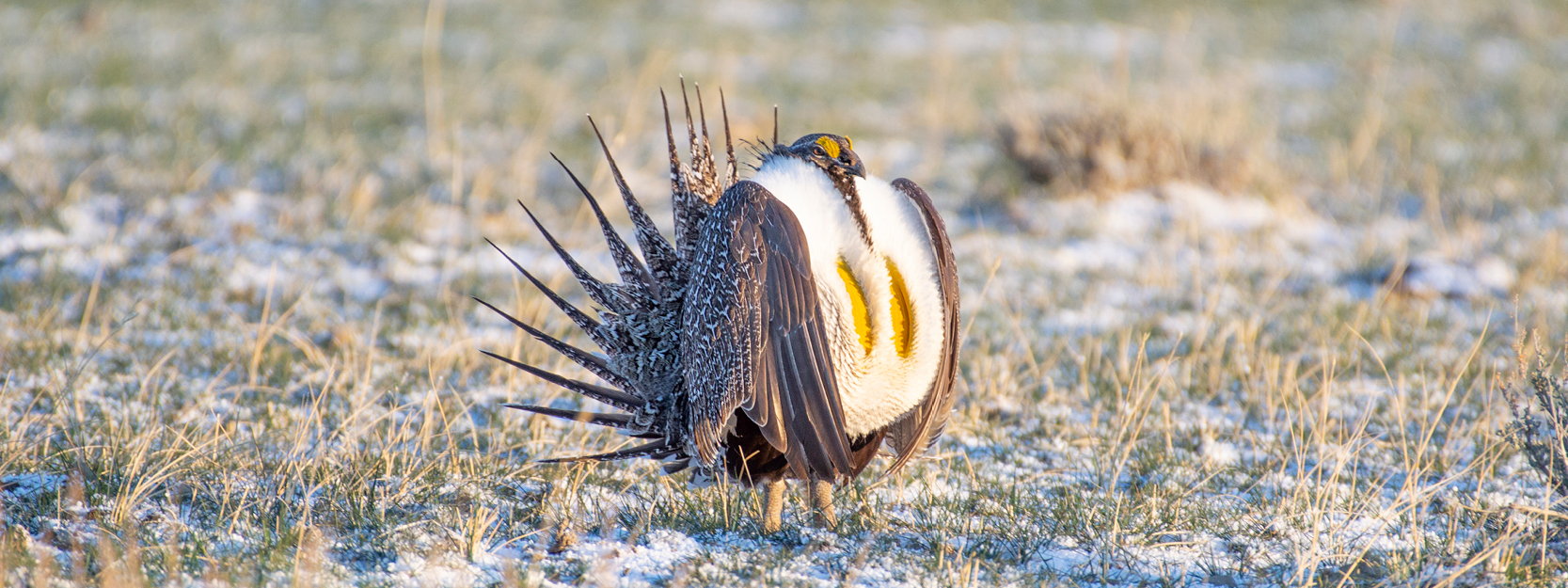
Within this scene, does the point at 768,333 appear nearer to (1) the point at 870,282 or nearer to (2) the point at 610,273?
(1) the point at 870,282

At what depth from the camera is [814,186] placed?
1845 mm

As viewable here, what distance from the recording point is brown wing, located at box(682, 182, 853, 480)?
69.4 inches

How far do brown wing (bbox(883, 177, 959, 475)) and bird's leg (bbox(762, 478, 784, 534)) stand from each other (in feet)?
0.72

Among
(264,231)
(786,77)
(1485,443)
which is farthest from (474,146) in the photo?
(1485,443)

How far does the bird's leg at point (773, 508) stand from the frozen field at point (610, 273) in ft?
0.17

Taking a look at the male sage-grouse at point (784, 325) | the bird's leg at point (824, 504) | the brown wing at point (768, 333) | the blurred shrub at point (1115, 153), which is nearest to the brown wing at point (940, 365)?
the male sage-grouse at point (784, 325)

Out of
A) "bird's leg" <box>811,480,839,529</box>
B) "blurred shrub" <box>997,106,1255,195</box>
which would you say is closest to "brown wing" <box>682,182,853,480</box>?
"bird's leg" <box>811,480,839,529</box>

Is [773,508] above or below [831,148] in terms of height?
below

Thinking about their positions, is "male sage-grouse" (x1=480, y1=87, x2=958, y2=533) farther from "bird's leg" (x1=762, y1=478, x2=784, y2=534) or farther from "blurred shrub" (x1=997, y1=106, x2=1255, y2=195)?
"blurred shrub" (x1=997, y1=106, x2=1255, y2=195)

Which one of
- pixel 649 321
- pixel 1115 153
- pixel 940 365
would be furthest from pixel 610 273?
pixel 1115 153

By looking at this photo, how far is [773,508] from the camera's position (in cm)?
209

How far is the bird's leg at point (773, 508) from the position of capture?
2.08 metres

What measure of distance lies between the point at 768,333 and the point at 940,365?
360mm

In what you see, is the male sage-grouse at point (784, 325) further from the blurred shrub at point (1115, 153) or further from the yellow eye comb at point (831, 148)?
the blurred shrub at point (1115, 153)
